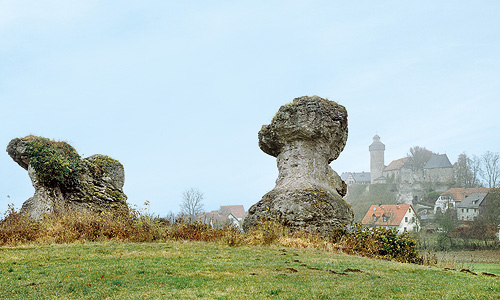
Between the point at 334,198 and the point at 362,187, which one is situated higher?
the point at 362,187

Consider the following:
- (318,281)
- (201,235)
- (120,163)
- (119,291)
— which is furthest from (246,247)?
(120,163)

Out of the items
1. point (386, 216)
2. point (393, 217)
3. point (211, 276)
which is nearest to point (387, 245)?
point (211, 276)

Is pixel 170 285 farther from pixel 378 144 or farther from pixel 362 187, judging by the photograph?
pixel 378 144

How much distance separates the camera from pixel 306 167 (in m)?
16.4

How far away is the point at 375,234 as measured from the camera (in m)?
13.6

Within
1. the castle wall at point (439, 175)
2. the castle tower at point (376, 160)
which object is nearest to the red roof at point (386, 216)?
the castle wall at point (439, 175)

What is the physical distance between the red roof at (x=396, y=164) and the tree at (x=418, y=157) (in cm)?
325

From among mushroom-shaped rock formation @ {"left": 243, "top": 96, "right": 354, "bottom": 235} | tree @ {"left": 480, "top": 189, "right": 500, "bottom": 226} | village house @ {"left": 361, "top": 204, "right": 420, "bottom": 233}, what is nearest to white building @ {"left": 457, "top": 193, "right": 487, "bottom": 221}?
village house @ {"left": 361, "top": 204, "right": 420, "bottom": 233}

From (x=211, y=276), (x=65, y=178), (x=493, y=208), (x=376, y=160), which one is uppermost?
(x=376, y=160)

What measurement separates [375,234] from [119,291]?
979 centimetres

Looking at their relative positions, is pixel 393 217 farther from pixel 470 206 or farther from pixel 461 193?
pixel 461 193

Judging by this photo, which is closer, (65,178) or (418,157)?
(65,178)

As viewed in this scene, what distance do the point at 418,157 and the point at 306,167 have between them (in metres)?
91.4

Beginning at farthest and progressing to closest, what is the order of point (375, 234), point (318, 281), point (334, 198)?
point (334, 198), point (375, 234), point (318, 281)
